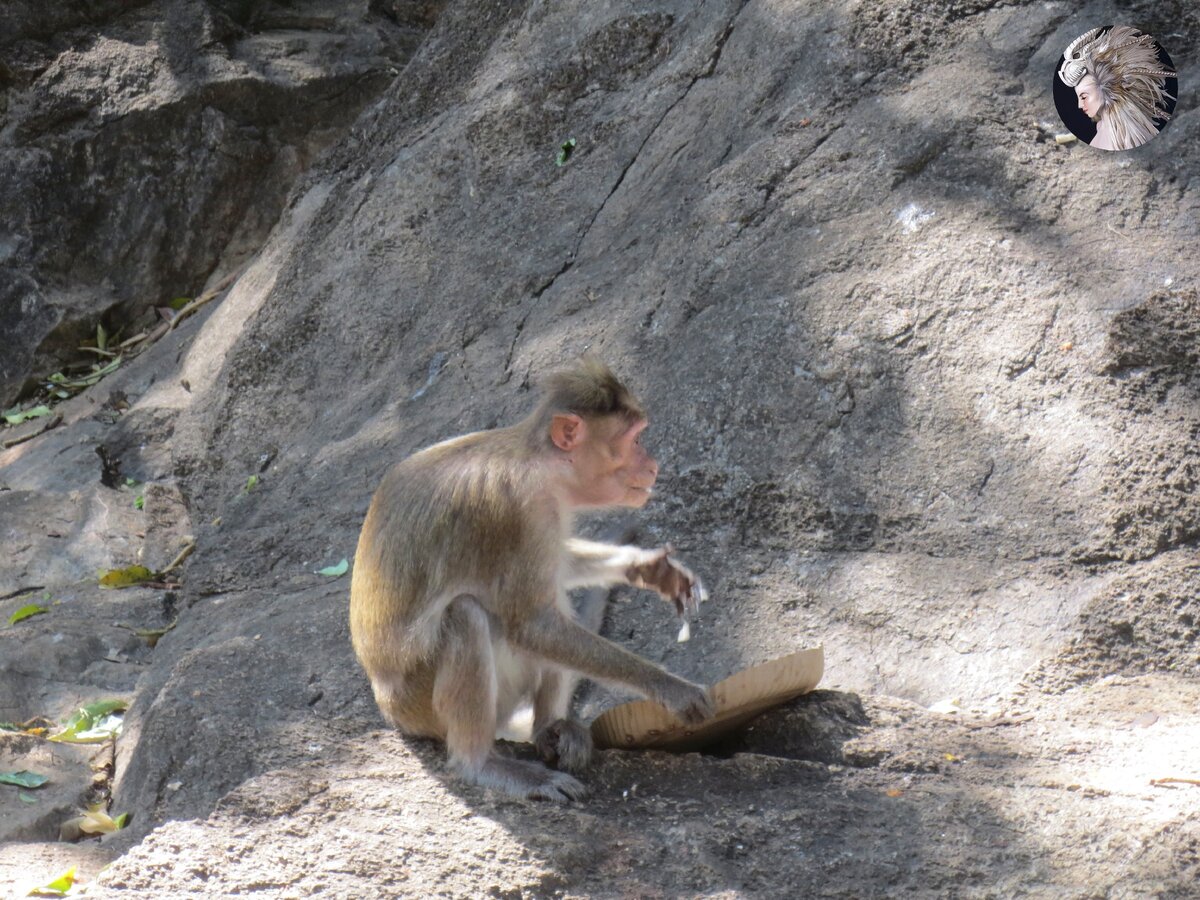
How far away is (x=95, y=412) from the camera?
890 cm

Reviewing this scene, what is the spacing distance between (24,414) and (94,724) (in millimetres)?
4361

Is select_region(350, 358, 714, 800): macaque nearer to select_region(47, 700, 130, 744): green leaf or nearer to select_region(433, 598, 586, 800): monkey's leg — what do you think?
select_region(433, 598, 586, 800): monkey's leg

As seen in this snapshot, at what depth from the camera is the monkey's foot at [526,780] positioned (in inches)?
148

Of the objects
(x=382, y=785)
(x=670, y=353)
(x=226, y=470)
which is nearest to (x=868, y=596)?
(x=670, y=353)

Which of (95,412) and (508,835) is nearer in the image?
(508,835)

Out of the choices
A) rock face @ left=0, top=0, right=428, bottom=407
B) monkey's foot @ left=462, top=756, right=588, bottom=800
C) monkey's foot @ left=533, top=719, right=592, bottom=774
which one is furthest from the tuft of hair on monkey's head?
rock face @ left=0, top=0, right=428, bottom=407

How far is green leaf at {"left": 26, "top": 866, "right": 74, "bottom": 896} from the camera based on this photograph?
11.6ft

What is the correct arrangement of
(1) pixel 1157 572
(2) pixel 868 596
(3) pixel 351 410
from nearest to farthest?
1. (1) pixel 1157 572
2. (2) pixel 868 596
3. (3) pixel 351 410

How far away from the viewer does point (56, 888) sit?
11.8 feet

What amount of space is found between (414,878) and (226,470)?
415 cm

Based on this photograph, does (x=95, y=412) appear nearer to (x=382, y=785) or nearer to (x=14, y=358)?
(x=14, y=358)

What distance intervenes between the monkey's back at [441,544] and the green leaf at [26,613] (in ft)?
11.1

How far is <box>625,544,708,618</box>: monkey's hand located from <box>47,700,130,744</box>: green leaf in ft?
7.88

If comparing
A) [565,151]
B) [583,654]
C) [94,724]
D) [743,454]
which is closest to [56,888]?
[583,654]
